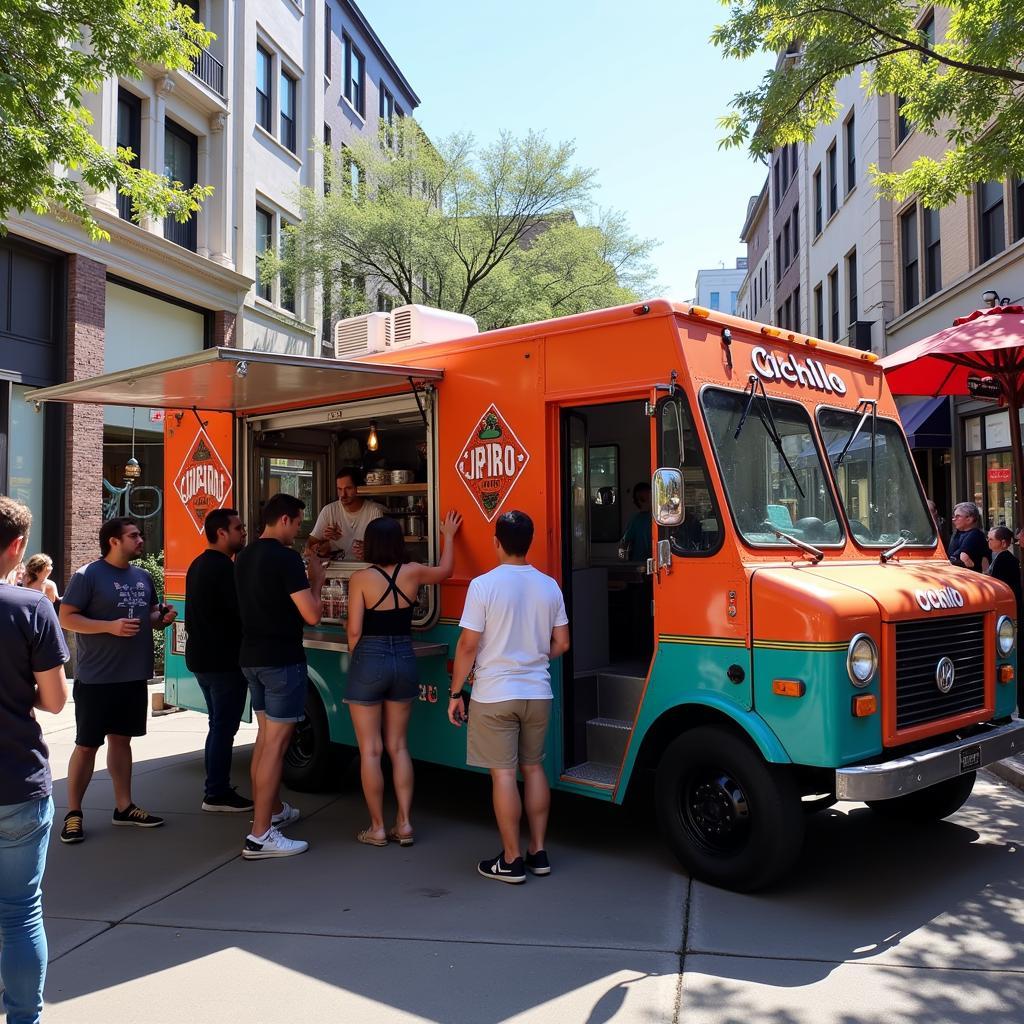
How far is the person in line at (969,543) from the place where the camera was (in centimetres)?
892

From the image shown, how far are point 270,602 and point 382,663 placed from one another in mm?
743

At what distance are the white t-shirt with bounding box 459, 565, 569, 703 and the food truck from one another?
0.52m

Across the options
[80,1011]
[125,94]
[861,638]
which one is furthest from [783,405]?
[125,94]

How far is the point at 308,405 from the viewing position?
277 inches

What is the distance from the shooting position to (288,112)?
21.6 meters

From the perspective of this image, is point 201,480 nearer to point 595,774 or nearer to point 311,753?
point 311,753

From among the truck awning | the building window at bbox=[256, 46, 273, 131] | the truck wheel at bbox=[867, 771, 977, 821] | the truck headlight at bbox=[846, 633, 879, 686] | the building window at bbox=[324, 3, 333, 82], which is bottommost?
the truck wheel at bbox=[867, 771, 977, 821]

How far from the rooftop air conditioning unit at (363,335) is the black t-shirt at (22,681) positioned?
13.4 feet

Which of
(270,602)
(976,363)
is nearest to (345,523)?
(270,602)

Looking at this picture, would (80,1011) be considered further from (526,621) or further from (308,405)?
(308,405)

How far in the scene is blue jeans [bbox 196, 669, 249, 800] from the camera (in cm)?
643

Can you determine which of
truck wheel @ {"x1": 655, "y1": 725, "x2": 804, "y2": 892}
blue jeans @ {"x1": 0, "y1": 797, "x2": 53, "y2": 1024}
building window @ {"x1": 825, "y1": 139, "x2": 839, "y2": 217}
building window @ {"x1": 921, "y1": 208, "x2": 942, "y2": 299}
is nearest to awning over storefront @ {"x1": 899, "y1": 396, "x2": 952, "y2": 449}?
building window @ {"x1": 921, "y1": 208, "x2": 942, "y2": 299}

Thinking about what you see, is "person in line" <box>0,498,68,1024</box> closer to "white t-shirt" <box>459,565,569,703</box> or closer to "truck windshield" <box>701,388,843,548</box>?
"white t-shirt" <box>459,565,569,703</box>

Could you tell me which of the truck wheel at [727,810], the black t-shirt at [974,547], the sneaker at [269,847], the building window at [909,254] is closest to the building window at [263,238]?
the building window at [909,254]
